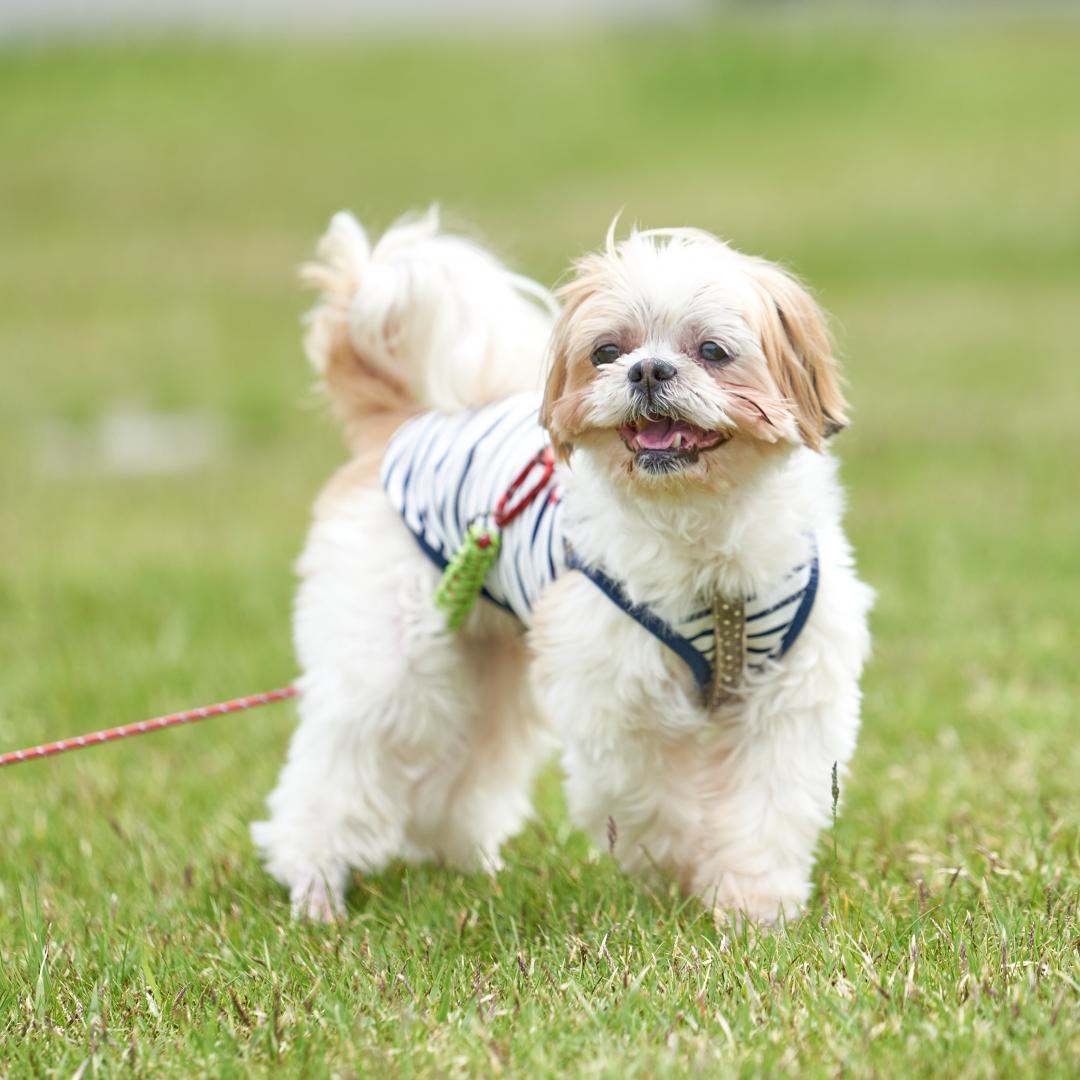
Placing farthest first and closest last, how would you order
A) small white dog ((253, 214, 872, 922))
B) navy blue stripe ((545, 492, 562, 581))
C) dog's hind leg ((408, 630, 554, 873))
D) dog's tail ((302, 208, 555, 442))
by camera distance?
dog's hind leg ((408, 630, 554, 873)), dog's tail ((302, 208, 555, 442)), navy blue stripe ((545, 492, 562, 581)), small white dog ((253, 214, 872, 922))

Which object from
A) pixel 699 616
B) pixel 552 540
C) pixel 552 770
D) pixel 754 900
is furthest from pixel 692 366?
pixel 552 770

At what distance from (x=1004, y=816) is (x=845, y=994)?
139cm

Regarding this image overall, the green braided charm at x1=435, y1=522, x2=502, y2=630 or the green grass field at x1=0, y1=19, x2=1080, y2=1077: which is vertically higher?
the green braided charm at x1=435, y1=522, x2=502, y2=630

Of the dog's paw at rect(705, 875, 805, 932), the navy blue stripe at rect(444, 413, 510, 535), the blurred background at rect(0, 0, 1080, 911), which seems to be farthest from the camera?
the blurred background at rect(0, 0, 1080, 911)

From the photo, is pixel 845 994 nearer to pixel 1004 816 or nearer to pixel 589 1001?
pixel 589 1001

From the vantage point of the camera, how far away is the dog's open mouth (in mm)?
3195

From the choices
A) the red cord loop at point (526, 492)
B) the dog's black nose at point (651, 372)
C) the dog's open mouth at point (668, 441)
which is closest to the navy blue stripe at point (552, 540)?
the red cord loop at point (526, 492)

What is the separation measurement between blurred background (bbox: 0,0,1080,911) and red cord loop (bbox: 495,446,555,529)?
58cm

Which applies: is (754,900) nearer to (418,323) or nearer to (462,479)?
(462,479)

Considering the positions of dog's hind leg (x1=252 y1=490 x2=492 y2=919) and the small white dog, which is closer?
the small white dog

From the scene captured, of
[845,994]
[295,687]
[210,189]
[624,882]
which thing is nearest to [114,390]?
[210,189]

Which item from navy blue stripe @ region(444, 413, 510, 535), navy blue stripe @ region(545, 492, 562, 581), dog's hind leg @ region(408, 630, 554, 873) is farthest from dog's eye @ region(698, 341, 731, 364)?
dog's hind leg @ region(408, 630, 554, 873)

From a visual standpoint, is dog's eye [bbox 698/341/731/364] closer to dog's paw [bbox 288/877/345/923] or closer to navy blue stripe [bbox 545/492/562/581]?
navy blue stripe [bbox 545/492/562/581]

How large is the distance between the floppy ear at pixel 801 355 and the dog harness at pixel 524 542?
0.32m
